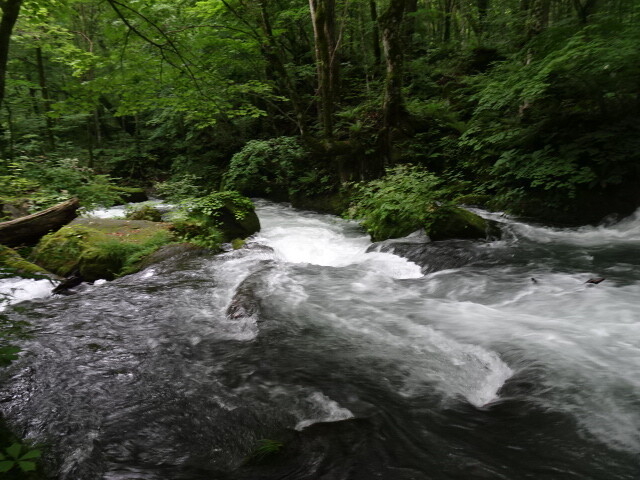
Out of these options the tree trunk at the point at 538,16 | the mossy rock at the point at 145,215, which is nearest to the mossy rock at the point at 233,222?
the mossy rock at the point at 145,215

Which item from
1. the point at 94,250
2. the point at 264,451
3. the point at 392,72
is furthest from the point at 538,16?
the point at 264,451

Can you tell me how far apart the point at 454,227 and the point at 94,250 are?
265 inches

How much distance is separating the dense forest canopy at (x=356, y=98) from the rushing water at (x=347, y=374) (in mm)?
2465

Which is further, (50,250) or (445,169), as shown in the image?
(445,169)

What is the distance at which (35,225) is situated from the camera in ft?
23.6

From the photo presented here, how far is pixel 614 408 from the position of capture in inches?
109

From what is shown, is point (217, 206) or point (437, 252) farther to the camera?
point (217, 206)

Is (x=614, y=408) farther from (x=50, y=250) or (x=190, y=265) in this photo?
(x=50, y=250)

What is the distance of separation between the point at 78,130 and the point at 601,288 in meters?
25.8

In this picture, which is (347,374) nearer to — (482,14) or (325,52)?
(325,52)

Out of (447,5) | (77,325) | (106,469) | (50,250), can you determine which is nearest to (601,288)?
(106,469)

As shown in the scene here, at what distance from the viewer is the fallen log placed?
22.5 feet

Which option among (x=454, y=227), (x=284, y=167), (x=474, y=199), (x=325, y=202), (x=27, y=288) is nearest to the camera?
(x=27, y=288)

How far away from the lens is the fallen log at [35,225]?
6.84m
